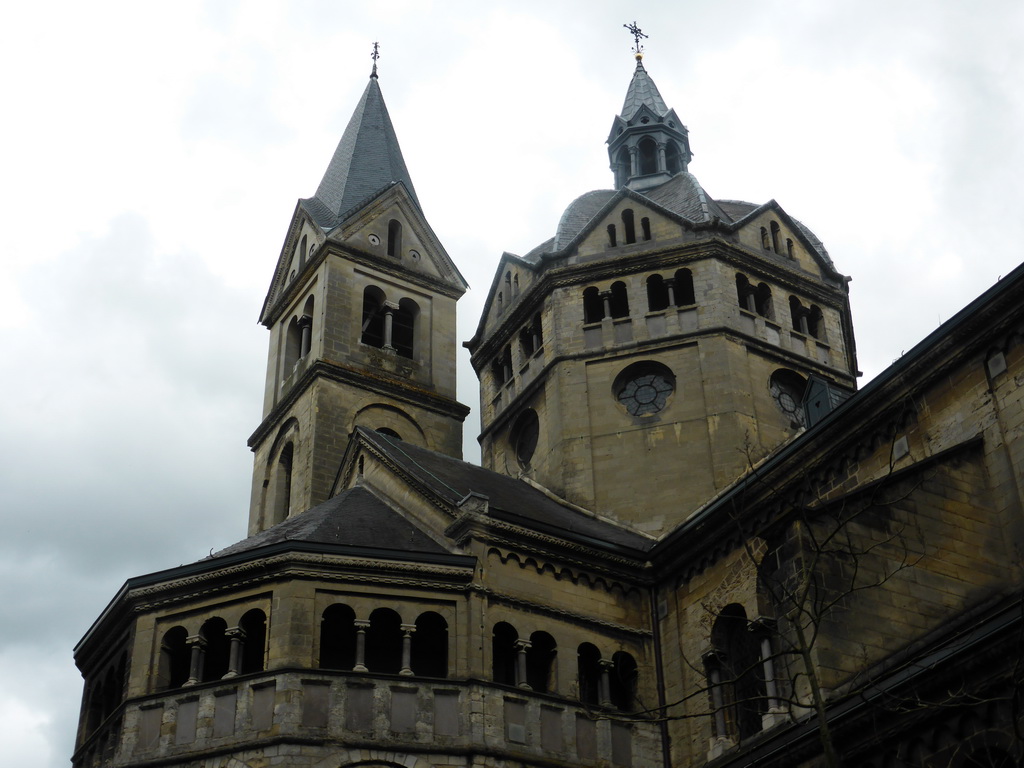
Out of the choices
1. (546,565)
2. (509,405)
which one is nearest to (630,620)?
(546,565)

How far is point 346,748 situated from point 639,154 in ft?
95.2

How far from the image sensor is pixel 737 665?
88.6 ft

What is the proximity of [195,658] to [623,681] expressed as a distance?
29.4 ft

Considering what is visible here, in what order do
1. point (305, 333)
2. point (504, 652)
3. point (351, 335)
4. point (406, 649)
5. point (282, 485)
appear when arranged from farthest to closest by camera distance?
point (305, 333), point (351, 335), point (282, 485), point (504, 652), point (406, 649)

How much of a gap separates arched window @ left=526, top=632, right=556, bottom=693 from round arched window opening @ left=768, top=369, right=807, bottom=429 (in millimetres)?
12226

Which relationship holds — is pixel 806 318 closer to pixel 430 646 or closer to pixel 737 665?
pixel 737 665

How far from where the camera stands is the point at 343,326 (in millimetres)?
43344

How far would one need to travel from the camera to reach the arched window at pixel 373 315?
44750 millimetres

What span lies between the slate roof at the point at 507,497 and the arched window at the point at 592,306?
5285 millimetres

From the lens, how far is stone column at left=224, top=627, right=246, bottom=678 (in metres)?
25.6

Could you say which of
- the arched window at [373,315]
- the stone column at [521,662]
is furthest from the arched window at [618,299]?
the stone column at [521,662]

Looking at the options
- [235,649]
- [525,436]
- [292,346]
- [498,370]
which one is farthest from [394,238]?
[235,649]

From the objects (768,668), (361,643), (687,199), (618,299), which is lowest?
(768,668)

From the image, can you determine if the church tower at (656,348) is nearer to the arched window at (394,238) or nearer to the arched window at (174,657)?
the arched window at (394,238)
